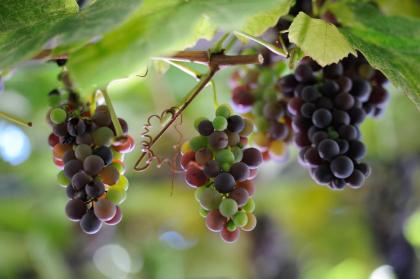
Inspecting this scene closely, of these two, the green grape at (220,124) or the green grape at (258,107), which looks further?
the green grape at (258,107)

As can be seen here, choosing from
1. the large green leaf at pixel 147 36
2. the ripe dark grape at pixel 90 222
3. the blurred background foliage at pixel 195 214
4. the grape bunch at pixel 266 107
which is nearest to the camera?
the large green leaf at pixel 147 36

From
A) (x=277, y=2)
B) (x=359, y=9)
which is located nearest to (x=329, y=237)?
(x=359, y=9)

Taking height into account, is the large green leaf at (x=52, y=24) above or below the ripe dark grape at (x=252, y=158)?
above

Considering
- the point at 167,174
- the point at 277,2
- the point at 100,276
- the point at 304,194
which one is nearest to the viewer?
the point at 277,2

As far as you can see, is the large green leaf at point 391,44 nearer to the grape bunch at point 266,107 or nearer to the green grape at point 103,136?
the grape bunch at point 266,107

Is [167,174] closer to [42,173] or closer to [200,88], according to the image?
[42,173]

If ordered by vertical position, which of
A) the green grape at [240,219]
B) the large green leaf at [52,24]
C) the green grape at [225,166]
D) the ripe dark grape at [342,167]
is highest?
the large green leaf at [52,24]

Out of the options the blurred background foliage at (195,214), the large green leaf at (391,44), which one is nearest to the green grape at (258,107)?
the large green leaf at (391,44)

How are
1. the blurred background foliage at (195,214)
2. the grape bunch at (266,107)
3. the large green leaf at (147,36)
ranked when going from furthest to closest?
the blurred background foliage at (195,214) < the grape bunch at (266,107) < the large green leaf at (147,36)
